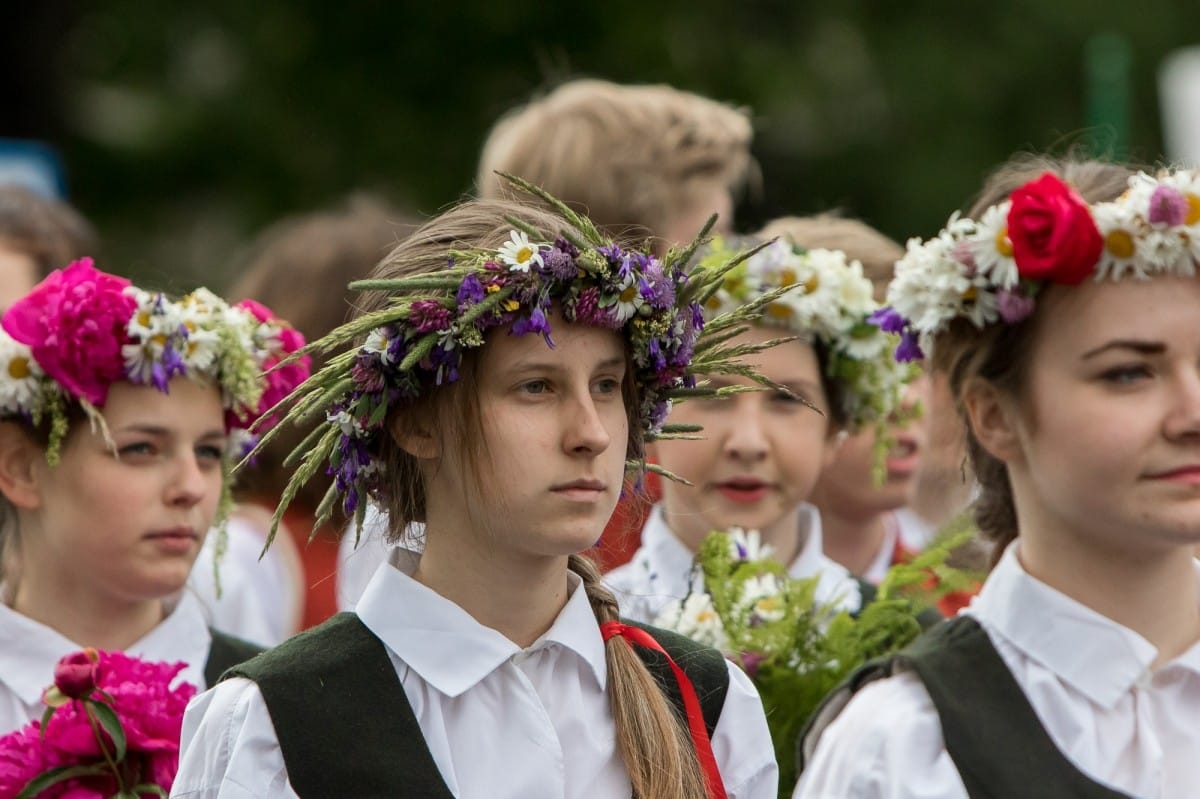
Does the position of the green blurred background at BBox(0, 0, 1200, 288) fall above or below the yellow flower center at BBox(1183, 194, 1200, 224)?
above

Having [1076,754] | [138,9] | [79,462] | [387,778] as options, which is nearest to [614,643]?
[387,778]

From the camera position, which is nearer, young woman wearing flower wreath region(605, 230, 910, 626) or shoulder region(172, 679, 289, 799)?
shoulder region(172, 679, 289, 799)

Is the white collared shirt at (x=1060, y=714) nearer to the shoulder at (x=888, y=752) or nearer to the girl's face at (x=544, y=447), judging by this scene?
the shoulder at (x=888, y=752)

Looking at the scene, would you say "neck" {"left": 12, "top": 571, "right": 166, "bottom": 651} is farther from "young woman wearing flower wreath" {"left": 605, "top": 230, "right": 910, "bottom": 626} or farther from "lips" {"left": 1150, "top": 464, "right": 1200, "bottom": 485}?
"lips" {"left": 1150, "top": 464, "right": 1200, "bottom": 485}

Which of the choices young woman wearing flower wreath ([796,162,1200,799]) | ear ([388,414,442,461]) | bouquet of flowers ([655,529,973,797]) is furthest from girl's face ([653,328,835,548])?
ear ([388,414,442,461])

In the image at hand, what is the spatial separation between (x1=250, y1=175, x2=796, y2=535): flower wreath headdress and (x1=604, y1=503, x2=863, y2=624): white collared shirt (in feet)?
4.54

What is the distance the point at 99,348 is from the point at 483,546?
1.47m

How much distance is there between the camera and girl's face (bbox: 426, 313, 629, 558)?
3676 millimetres

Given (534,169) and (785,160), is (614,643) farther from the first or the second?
(785,160)

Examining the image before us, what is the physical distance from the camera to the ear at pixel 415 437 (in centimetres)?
383

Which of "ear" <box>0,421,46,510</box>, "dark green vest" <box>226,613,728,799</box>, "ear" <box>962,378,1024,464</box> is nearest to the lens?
"dark green vest" <box>226,613,728,799</box>

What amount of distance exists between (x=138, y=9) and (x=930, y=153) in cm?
607

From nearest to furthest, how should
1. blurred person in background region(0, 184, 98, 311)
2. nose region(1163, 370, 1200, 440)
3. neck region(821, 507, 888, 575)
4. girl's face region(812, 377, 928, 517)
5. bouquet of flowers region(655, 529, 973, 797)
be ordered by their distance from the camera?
1. nose region(1163, 370, 1200, 440)
2. bouquet of flowers region(655, 529, 973, 797)
3. girl's face region(812, 377, 928, 517)
4. neck region(821, 507, 888, 575)
5. blurred person in background region(0, 184, 98, 311)

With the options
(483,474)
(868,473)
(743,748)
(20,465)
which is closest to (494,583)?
(483,474)
